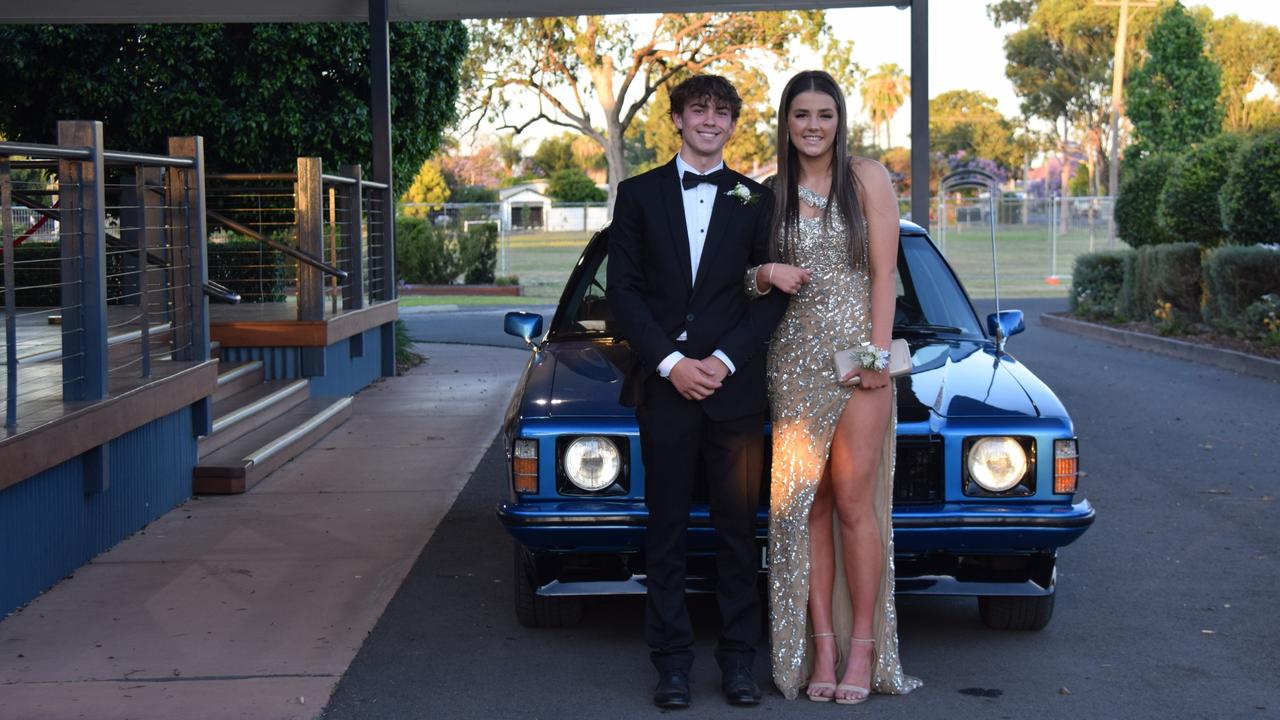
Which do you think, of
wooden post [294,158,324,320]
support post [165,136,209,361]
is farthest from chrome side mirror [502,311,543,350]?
wooden post [294,158,324,320]

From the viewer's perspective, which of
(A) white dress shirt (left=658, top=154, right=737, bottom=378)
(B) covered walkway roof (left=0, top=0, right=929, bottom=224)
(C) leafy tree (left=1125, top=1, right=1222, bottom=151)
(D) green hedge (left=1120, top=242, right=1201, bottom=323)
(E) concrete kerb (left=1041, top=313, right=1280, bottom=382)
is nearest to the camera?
(A) white dress shirt (left=658, top=154, right=737, bottom=378)

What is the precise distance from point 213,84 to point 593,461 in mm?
11764

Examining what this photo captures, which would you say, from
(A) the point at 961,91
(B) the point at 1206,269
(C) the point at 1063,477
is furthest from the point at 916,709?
(A) the point at 961,91

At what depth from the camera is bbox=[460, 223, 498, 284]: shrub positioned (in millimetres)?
32938

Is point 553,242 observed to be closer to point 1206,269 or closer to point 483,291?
point 483,291

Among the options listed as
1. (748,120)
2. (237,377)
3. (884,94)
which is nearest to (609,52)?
(748,120)

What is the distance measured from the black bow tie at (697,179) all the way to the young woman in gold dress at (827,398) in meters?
0.22

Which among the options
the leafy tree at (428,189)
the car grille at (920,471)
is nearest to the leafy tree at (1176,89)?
the car grille at (920,471)

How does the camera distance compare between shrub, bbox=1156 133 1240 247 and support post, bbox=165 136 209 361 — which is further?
shrub, bbox=1156 133 1240 247

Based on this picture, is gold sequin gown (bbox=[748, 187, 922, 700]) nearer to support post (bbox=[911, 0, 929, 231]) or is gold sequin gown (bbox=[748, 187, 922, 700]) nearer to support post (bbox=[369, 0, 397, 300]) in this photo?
support post (bbox=[911, 0, 929, 231])

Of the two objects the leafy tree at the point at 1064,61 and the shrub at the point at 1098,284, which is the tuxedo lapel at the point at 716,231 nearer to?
the shrub at the point at 1098,284

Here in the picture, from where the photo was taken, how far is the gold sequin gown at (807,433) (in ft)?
15.9

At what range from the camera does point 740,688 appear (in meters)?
4.79

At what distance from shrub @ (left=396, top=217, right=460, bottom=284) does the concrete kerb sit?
47.2 ft
